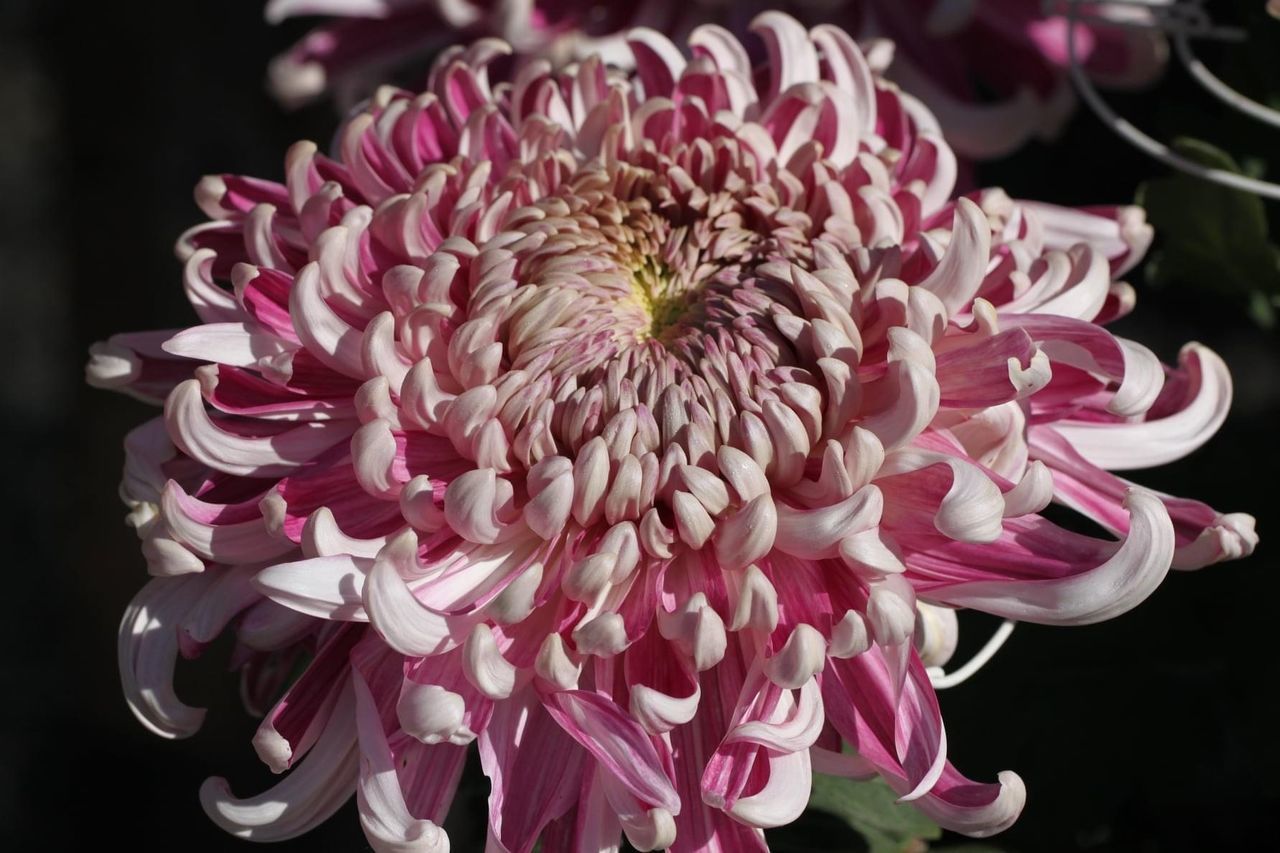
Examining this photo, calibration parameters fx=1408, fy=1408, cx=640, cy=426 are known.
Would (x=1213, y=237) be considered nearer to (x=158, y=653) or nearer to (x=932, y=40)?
(x=932, y=40)

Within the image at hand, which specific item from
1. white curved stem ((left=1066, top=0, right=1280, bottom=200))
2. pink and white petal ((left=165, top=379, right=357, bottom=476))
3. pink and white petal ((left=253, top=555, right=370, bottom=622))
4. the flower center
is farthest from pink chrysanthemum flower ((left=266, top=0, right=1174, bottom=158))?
pink and white petal ((left=253, top=555, right=370, bottom=622))

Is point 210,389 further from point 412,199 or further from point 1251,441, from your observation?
point 1251,441

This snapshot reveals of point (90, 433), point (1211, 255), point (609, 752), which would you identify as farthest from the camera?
point (90, 433)

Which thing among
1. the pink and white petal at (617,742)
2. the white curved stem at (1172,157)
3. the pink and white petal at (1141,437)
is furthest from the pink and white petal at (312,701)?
the white curved stem at (1172,157)

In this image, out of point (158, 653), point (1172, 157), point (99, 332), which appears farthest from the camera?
point (99, 332)

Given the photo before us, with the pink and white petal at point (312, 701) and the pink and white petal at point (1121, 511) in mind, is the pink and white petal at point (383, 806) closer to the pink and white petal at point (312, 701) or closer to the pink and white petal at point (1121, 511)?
the pink and white petal at point (312, 701)

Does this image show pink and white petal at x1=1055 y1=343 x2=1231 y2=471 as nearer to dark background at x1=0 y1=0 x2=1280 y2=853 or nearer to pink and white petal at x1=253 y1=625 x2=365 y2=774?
pink and white petal at x1=253 y1=625 x2=365 y2=774

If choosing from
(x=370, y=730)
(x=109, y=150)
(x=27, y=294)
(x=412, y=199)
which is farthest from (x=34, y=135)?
(x=370, y=730)

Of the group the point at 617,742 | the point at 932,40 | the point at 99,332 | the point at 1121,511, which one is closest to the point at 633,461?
the point at 617,742
